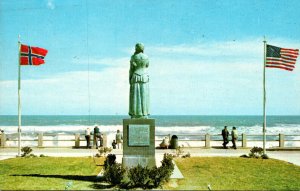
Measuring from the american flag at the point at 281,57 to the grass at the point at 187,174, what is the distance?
4885 millimetres

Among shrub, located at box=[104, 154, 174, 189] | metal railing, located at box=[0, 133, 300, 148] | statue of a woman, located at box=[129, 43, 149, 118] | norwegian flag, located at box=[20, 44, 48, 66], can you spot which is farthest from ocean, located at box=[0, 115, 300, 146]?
shrub, located at box=[104, 154, 174, 189]

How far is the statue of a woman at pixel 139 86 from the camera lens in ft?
43.8

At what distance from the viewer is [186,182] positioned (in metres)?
12.9

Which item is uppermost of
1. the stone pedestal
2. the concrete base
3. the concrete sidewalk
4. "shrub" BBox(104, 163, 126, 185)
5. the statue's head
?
the statue's head

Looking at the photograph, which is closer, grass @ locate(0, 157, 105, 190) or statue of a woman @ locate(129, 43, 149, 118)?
grass @ locate(0, 157, 105, 190)

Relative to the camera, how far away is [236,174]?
48.6ft

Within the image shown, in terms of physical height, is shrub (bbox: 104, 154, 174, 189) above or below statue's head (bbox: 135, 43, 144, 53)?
below

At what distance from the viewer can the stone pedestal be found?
1310cm

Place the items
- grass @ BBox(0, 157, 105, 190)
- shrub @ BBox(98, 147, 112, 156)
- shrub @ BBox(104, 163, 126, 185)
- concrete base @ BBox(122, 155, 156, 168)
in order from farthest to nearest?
shrub @ BBox(98, 147, 112, 156)
concrete base @ BBox(122, 155, 156, 168)
grass @ BBox(0, 157, 105, 190)
shrub @ BBox(104, 163, 126, 185)

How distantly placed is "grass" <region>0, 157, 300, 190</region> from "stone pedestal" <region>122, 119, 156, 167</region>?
3.98ft

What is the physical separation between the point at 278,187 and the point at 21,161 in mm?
12124

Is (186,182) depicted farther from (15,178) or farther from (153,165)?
(15,178)

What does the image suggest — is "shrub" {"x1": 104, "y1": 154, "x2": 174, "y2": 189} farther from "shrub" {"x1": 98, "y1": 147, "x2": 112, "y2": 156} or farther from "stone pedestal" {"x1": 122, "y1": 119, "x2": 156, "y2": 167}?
"shrub" {"x1": 98, "y1": 147, "x2": 112, "y2": 156}

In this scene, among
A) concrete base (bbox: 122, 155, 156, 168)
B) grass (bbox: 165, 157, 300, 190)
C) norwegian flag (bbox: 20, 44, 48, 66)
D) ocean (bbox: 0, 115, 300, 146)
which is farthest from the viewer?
ocean (bbox: 0, 115, 300, 146)
